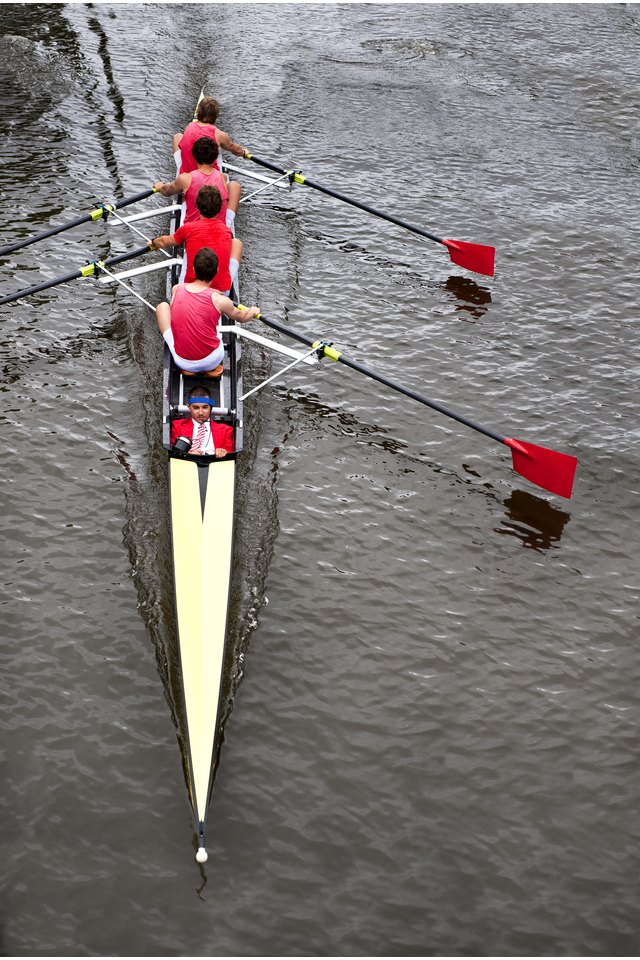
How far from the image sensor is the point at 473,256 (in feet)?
46.9

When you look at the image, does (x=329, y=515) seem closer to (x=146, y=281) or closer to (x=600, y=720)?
(x=600, y=720)

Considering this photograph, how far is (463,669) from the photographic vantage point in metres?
8.66

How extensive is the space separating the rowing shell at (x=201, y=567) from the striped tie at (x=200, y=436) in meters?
0.20

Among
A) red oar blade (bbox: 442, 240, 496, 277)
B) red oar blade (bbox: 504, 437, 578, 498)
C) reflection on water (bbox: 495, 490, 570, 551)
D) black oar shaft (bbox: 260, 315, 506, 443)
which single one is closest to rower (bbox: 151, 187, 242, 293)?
black oar shaft (bbox: 260, 315, 506, 443)

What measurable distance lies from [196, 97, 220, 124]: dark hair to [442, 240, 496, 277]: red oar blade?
155 inches

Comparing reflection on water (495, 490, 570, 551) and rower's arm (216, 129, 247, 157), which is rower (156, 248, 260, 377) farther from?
rower's arm (216, 129, 247, 157)

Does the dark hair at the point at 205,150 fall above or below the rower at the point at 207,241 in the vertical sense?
above

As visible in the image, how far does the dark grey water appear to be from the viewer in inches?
271

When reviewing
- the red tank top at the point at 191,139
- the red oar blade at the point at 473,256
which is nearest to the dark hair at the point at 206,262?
the red tank top at the point at 191,139

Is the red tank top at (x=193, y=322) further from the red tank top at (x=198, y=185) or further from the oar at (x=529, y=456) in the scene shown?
the red tank top at (x=198, y=185)

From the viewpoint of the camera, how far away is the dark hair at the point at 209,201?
10.5m

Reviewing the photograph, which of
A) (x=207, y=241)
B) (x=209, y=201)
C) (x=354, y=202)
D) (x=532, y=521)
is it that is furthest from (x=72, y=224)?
(x=532, y=521)

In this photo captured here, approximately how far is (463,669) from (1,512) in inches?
197

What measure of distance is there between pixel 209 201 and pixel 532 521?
509 cm
